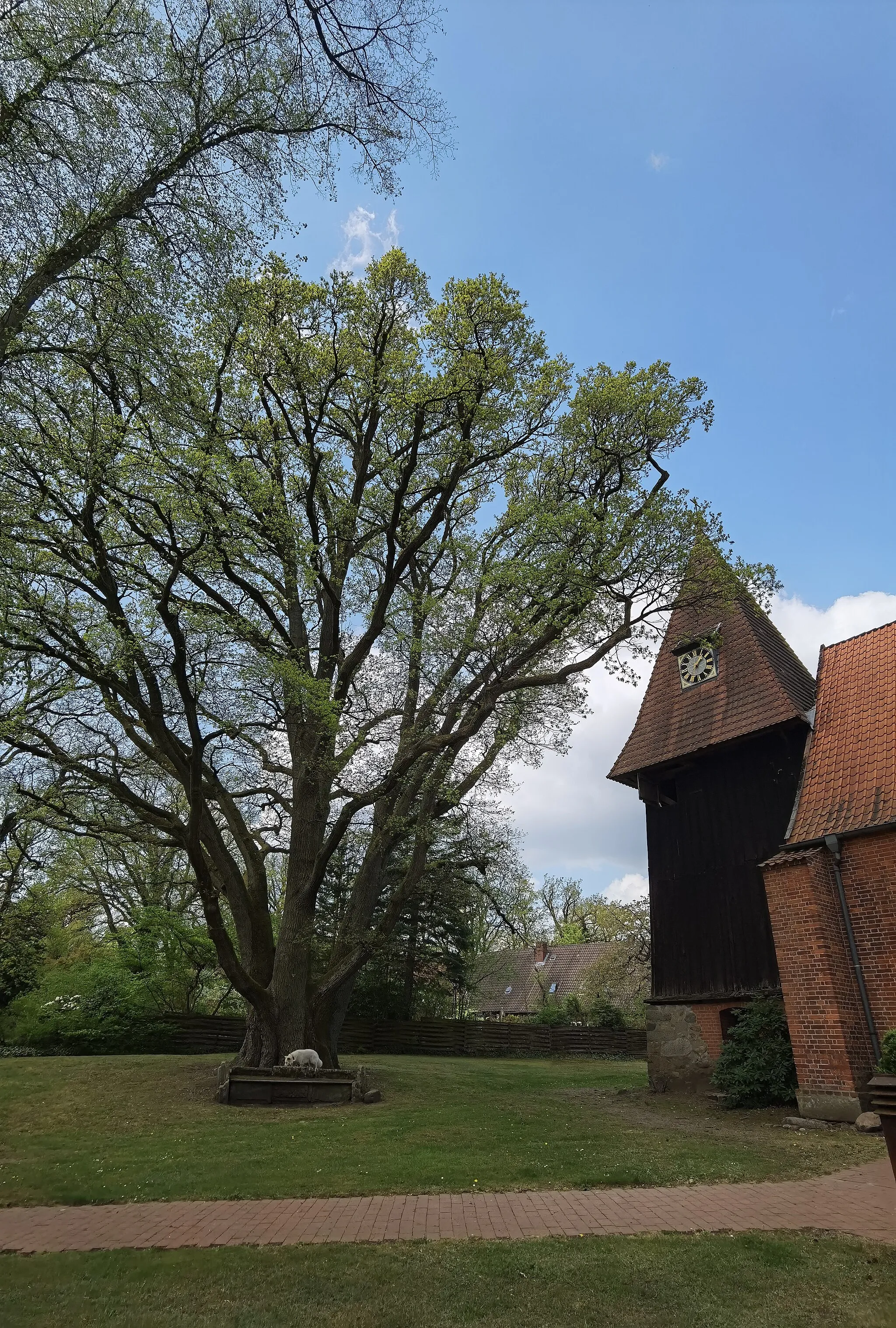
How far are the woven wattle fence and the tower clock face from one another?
501 inches

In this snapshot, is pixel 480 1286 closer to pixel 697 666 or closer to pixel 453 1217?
pixel 453 1217

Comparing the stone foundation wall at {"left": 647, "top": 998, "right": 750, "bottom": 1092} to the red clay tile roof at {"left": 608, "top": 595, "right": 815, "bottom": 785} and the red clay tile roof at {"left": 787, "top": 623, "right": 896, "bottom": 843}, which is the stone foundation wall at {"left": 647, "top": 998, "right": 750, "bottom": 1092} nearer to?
the red clay tile roof at {"left": 787, "top": 623, "right": 896, "bottom": 843}

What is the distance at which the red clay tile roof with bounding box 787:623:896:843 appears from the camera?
12.4 m

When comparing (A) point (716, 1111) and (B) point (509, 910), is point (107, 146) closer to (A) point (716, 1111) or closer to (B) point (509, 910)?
(A) point (716, 1111)

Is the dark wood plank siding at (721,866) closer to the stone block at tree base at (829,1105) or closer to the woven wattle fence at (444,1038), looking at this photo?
the stone block at tree base at (829,1105)

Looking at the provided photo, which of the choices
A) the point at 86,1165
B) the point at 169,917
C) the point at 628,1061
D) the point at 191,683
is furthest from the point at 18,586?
the point at 628,1061

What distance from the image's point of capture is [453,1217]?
5984 millimetres

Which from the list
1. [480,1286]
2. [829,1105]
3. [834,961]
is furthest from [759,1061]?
[480,1286]

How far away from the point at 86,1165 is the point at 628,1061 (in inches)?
908

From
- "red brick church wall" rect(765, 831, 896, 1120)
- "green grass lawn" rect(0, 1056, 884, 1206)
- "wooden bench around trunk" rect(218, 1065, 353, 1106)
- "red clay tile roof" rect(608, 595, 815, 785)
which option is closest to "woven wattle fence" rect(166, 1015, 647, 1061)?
"green grass lawn" rect(0, 1056, 884, 1206)

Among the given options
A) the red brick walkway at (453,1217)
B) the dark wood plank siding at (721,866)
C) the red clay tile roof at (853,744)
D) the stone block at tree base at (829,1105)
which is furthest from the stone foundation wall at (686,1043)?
the red brick walkway at (453,1217)

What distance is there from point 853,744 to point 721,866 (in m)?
3.45

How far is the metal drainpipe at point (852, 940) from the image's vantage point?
11.3m

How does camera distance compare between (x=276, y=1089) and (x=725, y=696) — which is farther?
(x=725, y=696)
